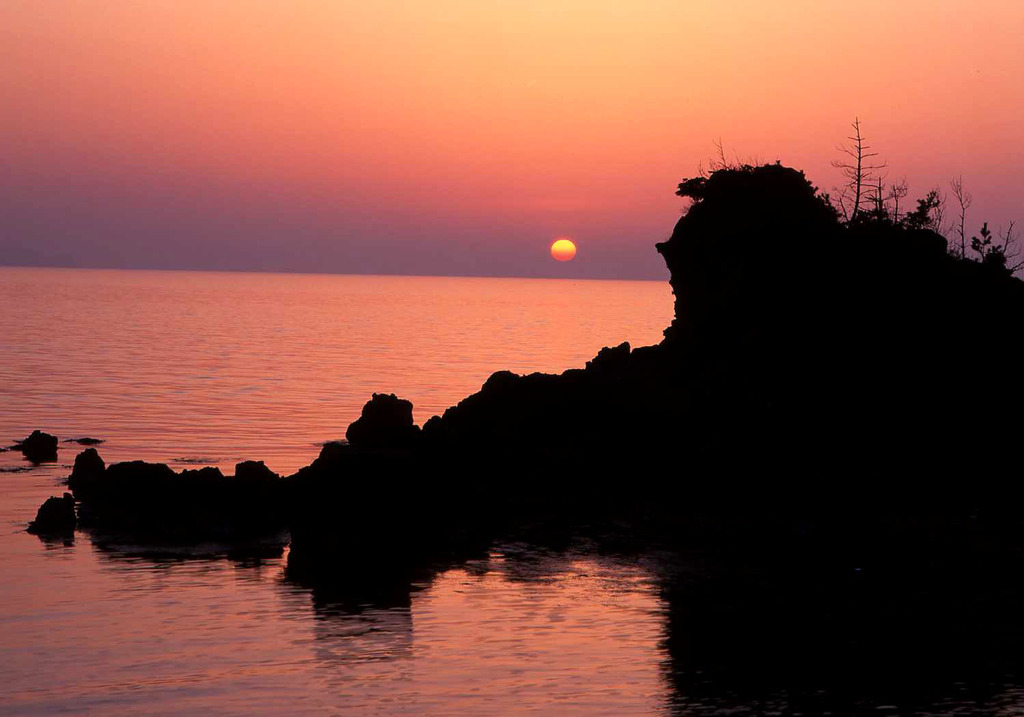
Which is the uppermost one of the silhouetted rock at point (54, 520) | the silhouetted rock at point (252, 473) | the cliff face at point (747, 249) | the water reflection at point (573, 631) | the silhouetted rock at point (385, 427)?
the cliff face at point (747, 249)

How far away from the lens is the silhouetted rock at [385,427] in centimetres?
4584

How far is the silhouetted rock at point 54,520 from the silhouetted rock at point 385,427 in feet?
35.3

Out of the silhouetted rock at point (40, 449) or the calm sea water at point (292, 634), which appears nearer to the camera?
the calm sea water at point (292, 634)

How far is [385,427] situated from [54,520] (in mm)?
12773

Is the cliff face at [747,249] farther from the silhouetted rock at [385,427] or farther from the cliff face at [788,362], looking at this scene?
the silhouetted rock at [385,427]

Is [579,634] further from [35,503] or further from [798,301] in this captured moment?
[35,503]

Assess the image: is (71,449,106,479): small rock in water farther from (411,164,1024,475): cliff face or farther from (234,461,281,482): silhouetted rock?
(411,164,1024,475): cliff face

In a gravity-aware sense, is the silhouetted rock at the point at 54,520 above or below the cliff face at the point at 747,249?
below

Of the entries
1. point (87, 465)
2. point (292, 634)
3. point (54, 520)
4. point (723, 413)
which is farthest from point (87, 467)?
point (723, 413)

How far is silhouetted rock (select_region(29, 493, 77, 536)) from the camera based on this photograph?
39406mm

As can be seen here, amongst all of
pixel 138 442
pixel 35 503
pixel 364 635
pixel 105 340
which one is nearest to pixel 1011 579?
pixel 364 635

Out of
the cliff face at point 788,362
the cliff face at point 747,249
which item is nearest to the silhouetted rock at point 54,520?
the cliff face at point 788,362

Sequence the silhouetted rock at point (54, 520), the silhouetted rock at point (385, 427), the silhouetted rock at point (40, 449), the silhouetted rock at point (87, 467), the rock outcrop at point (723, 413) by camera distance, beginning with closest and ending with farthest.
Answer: the silhouetted rock at point (54, 520) → the rock outcrop at point (723, 413) → the silhouetted rock at point (87, 467) → the silhouetted rock at point (385, 427) → the silhouetted rock at point (40, 449)

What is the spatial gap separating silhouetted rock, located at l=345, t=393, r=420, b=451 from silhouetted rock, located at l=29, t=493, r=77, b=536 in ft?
35.3
